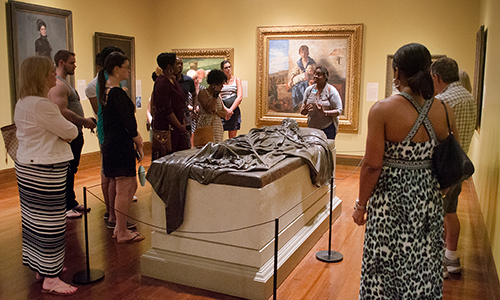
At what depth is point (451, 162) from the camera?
267 cm

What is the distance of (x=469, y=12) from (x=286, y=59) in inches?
150

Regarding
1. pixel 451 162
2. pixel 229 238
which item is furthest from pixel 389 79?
pixel 451 162

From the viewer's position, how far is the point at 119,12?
10.0 meters

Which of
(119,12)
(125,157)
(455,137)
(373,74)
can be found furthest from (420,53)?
(119,12)

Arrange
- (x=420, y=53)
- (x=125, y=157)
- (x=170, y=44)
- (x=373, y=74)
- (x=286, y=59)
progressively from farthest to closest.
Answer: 1. (x=170, y=44)
2. (x=286, y=59)
3. (x=373, y=74)
4. (x=125, y=157)
5. (x=420, y=53)

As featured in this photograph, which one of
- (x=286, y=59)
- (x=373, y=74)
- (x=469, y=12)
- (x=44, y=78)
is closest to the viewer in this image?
(x=44, y=78)

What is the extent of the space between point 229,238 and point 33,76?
6.81 feet

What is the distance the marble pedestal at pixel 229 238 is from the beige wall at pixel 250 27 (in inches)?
186

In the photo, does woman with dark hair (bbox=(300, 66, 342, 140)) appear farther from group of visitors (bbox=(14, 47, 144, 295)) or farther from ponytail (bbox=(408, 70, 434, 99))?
ponytail (bbox=(408, 70, 434, 99))

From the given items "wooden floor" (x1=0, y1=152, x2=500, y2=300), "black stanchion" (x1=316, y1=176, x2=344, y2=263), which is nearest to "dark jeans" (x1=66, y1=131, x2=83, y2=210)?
"wooden floor" (x1=0, y1=152, x2=500, y2=300)

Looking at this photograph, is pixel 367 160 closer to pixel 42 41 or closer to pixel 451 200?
pixel 451 200

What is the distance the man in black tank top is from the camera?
5.30 metres

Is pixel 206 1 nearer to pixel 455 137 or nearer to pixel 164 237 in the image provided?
pixel 164 237

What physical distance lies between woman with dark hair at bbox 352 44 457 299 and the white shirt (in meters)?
2.40
